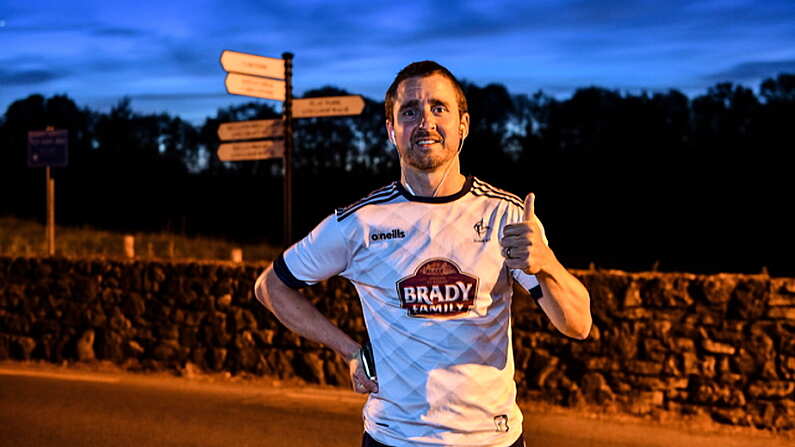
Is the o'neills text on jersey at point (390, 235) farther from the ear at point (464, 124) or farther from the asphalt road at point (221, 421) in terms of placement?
the asphalt road at point (221, 421)

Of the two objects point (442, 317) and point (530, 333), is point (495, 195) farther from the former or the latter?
point (530, 333)

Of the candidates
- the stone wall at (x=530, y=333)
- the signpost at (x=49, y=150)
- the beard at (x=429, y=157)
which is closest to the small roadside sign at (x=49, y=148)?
the signpost at (x=49, y=150)

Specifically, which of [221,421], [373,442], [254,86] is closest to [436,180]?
[373,442]

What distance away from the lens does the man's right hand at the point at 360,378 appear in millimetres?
2678

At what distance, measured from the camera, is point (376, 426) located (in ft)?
8.84

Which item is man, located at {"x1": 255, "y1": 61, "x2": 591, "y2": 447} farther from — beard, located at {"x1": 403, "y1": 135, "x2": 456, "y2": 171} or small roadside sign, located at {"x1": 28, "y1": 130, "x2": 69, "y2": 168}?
small roadside sign, located at {"x1": 28, "y1": 130, "x2": 69, "y2": 168}

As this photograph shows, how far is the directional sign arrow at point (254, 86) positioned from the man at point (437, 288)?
7446 mm

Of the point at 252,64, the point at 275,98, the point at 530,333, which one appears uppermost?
the point at 252,64

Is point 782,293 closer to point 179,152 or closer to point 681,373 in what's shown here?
point 681,373

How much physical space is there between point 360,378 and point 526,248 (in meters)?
0.73

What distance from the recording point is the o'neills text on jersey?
8.78 ft

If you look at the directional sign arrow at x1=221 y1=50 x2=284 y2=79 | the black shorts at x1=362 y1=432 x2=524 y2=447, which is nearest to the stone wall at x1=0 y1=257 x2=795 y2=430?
the directional sign arrow at x1=221 y1=50 x2=284 y2=79

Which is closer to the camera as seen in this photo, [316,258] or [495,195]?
[495,195]

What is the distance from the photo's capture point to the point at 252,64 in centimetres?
1019
